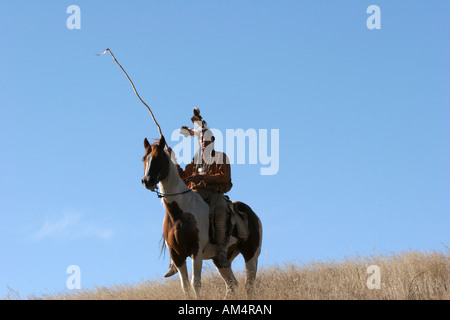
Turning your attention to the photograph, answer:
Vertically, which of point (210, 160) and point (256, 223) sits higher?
point (210, 160)

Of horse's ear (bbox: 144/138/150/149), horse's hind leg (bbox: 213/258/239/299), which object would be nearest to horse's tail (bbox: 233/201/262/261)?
horse's hind leg (bbox: 213/258/239/299)

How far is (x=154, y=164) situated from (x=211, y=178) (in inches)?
56.9

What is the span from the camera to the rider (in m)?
10.2

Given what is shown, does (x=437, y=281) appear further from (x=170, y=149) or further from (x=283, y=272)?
(x=170, y=149)

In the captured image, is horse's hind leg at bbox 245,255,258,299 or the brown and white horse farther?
horse's hind leg at bbox 245,255,258,299

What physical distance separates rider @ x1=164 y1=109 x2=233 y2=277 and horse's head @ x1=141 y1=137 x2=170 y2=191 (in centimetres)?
88

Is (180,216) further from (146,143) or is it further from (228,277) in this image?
(228,277)

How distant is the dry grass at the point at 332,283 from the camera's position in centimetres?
1008

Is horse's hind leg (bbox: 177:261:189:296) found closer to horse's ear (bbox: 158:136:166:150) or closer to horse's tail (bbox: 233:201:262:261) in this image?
horse's tail (bbox: 233:201:262:261)

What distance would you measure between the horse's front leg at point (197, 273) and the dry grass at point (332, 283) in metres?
0.18

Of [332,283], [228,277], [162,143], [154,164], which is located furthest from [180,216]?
[332,283]
